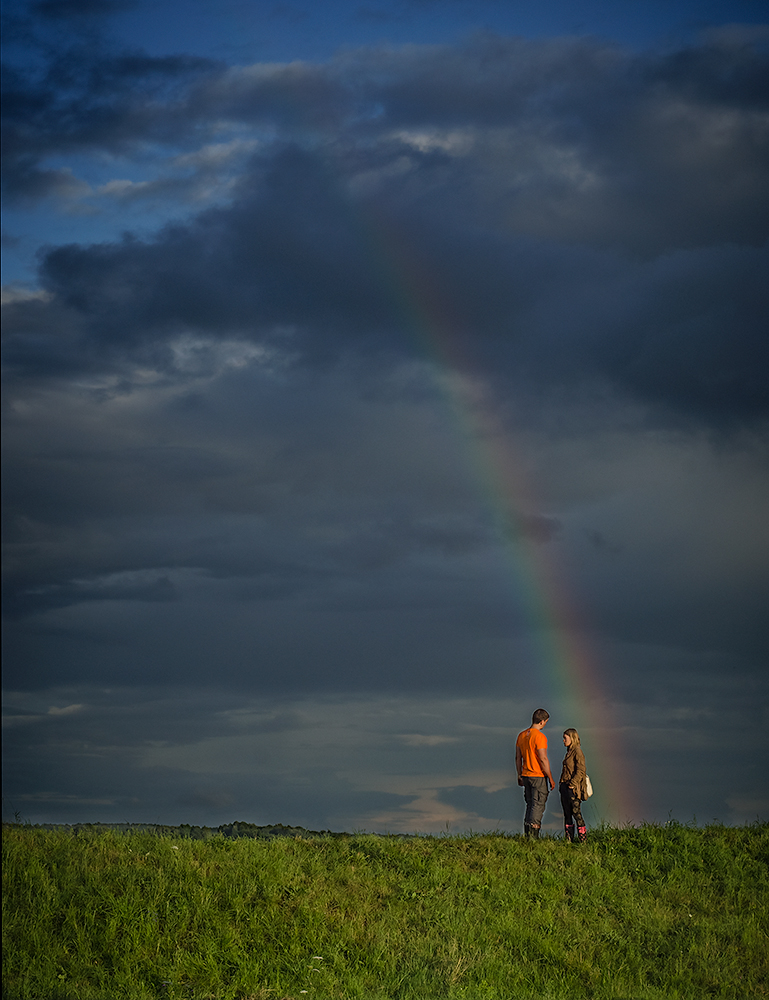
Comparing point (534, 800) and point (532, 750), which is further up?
point (532, 750)

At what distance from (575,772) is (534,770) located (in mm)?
1014

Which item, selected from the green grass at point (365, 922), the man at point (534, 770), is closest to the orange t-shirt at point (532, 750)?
the man at point (534, 770)

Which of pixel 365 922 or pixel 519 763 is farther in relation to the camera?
pixel 519 763

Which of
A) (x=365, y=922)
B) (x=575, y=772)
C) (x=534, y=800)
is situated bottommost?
(x=365, y=922)

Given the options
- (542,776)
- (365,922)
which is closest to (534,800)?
(542,776)

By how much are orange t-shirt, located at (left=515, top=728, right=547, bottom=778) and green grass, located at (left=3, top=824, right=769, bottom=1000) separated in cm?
139

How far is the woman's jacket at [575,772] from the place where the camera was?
18.8 metres

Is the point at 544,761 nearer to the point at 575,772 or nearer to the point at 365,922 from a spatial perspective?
the point at 575,772

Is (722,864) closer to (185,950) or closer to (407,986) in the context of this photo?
(407,986)

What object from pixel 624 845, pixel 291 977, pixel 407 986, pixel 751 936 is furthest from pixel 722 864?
pixel 291 977

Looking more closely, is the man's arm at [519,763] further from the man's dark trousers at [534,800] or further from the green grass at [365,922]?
the green grass at [365,922]

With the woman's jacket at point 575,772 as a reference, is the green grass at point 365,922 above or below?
below

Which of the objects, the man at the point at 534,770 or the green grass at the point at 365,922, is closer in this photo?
the green grass at the point at 365,922

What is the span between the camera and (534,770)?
60.2 feet
